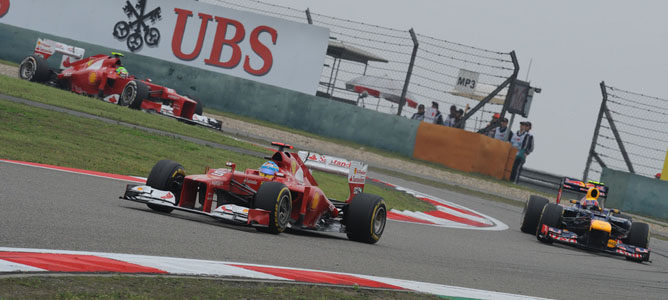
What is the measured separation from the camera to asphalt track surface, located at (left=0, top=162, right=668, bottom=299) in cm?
616

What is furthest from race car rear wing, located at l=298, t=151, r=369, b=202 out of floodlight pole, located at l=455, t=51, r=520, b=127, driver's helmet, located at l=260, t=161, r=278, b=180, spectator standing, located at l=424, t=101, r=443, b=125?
floodlight pole, located at l=455, t=51, r=520, b=127

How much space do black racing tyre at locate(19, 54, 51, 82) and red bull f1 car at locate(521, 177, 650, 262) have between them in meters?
12.2

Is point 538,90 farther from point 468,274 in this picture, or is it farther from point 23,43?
point 468,274

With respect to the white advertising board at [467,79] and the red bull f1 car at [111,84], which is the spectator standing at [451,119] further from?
the red bull f1 car at [111,84]

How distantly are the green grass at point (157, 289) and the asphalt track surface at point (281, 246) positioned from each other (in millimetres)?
692

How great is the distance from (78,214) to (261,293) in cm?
239

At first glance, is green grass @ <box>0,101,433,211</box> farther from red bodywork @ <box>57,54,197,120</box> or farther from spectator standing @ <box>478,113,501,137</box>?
spectator standing @ <box>478,113,501,137</box>

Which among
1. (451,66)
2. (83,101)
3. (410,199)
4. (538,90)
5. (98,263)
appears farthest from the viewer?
(538,90)

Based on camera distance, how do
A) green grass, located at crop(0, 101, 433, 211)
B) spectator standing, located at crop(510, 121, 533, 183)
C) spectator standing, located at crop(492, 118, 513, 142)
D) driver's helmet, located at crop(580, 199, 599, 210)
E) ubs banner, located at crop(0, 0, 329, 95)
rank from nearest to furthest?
green grass, located at crop(0, 101, 433, 211) < driver's helmet, located at crop(580, 199, 599, 210) < spectator standing, located at crop(510, 121, 533, 183) < spectator standing, located at crop(492, 118, 513, 142) < ubs banner, located at crop(0, 0, 329, 95)

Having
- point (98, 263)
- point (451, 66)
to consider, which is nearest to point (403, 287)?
point (98, 263)

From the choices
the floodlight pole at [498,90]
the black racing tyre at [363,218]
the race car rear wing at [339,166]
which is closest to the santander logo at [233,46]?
the floodlight pole at [498,90]

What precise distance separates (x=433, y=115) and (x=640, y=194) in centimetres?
557

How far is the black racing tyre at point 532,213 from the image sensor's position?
14.9 m

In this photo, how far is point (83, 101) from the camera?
1866cm
